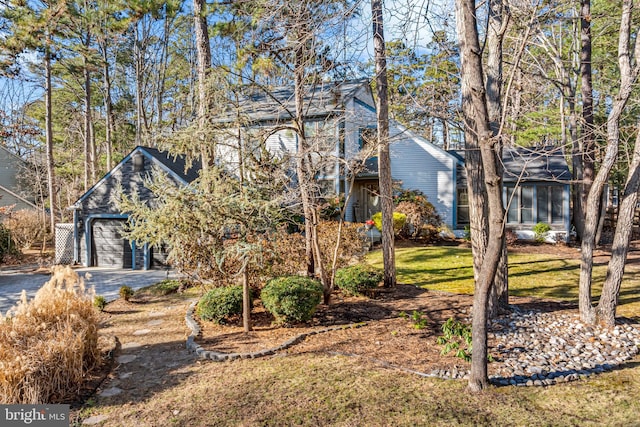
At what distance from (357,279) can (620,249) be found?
450 centimetres

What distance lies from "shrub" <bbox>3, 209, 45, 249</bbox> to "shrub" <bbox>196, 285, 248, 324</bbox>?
13.7 metres

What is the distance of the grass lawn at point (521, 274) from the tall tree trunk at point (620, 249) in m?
1.10

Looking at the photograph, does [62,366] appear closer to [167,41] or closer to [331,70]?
[331,70]

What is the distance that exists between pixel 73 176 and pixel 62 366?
23.4 metres

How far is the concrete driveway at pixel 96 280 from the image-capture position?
33.8ft

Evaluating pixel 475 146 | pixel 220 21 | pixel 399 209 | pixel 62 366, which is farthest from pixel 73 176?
pixel 475 146

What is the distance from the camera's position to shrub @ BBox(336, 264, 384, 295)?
8.13 metres

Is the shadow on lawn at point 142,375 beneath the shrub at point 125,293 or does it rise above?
beneath

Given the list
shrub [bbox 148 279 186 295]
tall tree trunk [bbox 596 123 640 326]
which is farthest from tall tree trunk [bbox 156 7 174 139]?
tall tree trunk [bbox 596 123 640 326]

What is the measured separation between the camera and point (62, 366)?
4465 millimetres

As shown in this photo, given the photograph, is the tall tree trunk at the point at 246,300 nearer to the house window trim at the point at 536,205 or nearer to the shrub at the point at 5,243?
the shrub at the point at 5,243

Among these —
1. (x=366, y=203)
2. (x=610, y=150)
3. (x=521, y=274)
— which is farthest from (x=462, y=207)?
(x=610, y=150)

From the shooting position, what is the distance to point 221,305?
6.57 meters

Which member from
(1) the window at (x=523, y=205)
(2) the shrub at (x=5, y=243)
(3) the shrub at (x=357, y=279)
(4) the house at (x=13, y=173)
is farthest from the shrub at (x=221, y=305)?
(4) the house at (x=13, y=173)
